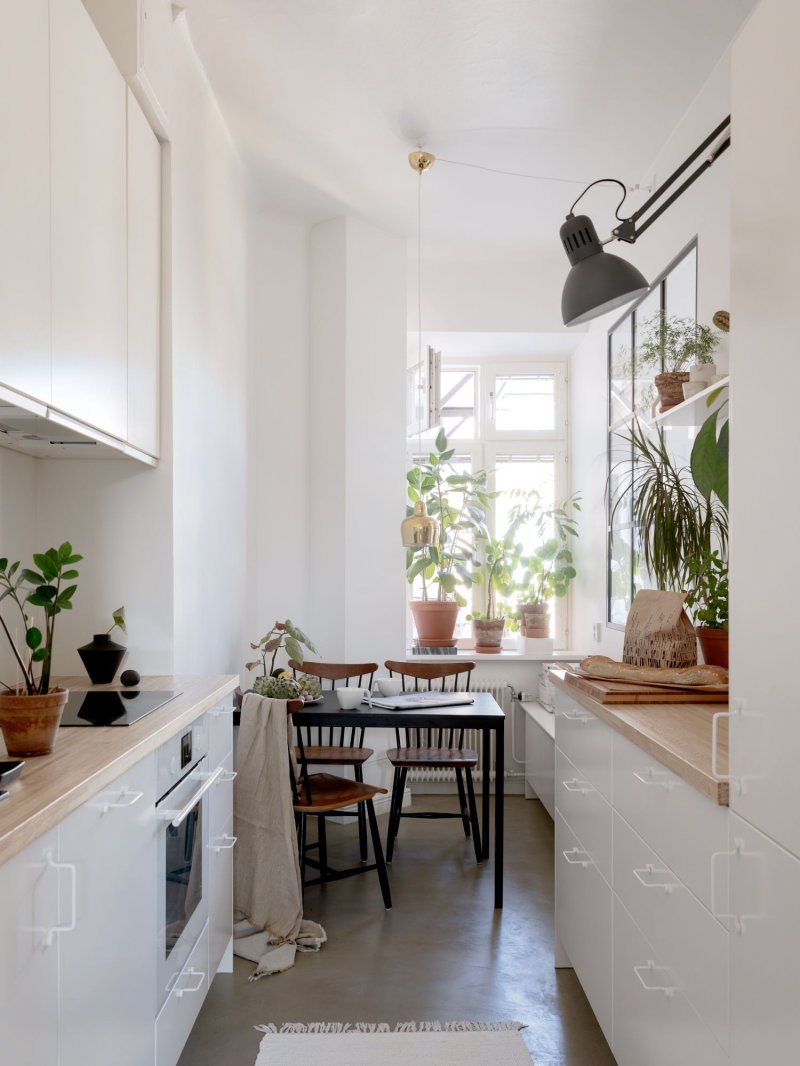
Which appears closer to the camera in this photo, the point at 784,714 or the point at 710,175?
the point at 784,714

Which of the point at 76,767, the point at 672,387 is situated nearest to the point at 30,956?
the point at 76,767

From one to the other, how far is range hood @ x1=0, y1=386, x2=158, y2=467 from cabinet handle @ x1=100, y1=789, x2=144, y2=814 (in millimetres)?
788

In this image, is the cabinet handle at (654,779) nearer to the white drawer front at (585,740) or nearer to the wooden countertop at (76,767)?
the white drawer front at (585,740)

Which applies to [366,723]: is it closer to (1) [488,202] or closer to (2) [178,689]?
(2) [178,689]

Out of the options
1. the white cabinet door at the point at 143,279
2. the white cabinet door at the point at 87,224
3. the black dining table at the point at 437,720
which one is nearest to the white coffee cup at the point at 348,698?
the black dining table at the point at 437,720

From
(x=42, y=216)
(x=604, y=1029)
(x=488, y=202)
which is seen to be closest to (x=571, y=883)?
(x=604, y=1029)

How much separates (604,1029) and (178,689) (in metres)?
1.48

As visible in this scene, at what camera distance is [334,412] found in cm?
476

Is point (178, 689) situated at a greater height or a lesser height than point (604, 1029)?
greater

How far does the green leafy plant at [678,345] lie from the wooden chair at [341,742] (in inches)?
74.7

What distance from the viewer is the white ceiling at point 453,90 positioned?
112 inches

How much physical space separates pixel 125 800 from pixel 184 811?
0.38 m

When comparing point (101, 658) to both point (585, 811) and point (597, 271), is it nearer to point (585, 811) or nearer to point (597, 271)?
point (585, 811)

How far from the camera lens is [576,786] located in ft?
8.38
